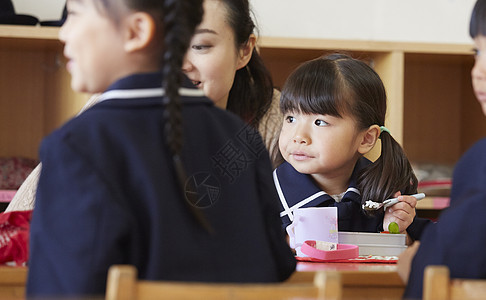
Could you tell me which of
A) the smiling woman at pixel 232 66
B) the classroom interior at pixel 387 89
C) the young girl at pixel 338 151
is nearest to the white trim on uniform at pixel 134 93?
the young girl at pixel 338 151

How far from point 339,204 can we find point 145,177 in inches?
34.8

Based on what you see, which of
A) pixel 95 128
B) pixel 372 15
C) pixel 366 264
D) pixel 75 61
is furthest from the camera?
pixel 372 15

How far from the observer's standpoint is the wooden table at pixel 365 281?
1.21m

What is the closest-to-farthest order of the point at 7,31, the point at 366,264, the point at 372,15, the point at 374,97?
1. the point at 366,264
2. the point at 374,97
3. the point at 7,31
4. the point at 372,15

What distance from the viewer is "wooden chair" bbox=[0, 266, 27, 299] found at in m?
1.14

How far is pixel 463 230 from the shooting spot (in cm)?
103

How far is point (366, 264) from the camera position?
4.50 ft

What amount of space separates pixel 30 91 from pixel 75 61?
2.05m

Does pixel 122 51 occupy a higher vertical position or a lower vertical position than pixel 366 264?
higher

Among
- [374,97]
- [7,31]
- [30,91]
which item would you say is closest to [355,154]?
[374,97]

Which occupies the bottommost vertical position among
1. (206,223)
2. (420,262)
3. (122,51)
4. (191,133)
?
(420,262)

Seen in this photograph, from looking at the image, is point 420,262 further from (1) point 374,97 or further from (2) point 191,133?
(1) point 374,97

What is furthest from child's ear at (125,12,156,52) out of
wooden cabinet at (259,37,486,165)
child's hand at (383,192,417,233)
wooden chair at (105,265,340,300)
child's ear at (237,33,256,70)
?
wooden cabinet at (259,37,486,165)

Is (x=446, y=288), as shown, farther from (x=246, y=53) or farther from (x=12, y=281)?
(x=246, y=53)
